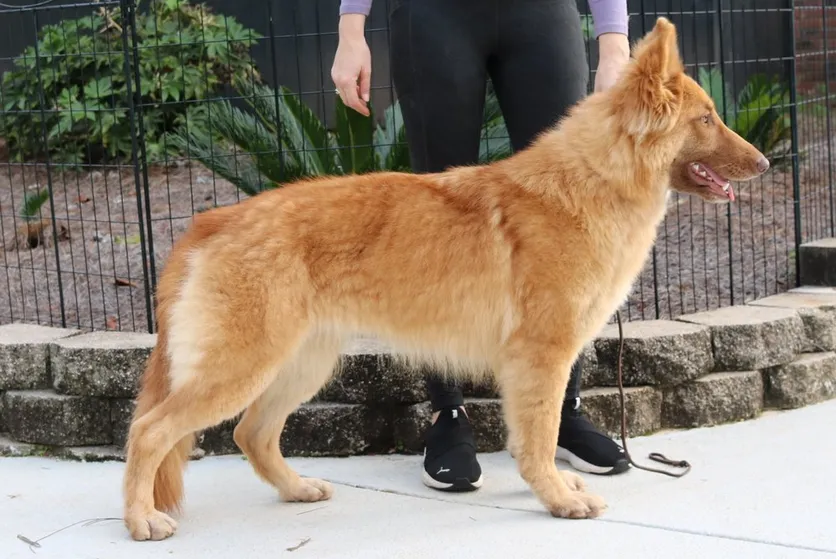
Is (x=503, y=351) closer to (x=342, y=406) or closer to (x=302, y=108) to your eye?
(x=342, y=406)

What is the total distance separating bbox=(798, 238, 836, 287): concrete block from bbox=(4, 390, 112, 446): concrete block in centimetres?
400

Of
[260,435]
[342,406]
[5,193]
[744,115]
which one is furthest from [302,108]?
[5,193]

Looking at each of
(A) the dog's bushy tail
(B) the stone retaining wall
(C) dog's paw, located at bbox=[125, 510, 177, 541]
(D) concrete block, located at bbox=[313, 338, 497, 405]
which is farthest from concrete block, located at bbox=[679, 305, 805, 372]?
(C) dog's paw, located at bbox=[125, 510, 177, 541]

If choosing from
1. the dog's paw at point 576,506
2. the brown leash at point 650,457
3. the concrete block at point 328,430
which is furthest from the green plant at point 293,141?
the dog's paw at point 576,506

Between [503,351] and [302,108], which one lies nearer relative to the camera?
[503,351]

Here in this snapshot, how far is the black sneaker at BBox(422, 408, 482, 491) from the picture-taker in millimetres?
4203

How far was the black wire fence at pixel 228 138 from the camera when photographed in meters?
6.02

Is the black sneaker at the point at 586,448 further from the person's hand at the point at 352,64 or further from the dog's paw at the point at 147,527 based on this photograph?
the dog's paw at the point at 147,527

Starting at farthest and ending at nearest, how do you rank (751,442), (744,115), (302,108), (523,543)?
(744,115), (302,108), (751,442), (523,543)

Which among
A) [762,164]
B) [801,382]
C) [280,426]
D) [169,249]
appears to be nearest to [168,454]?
[280,426]

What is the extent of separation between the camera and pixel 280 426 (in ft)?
13.8

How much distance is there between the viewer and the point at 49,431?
4.89 m

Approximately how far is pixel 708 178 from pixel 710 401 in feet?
5.04

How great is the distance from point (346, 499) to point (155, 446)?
2.84 ft
